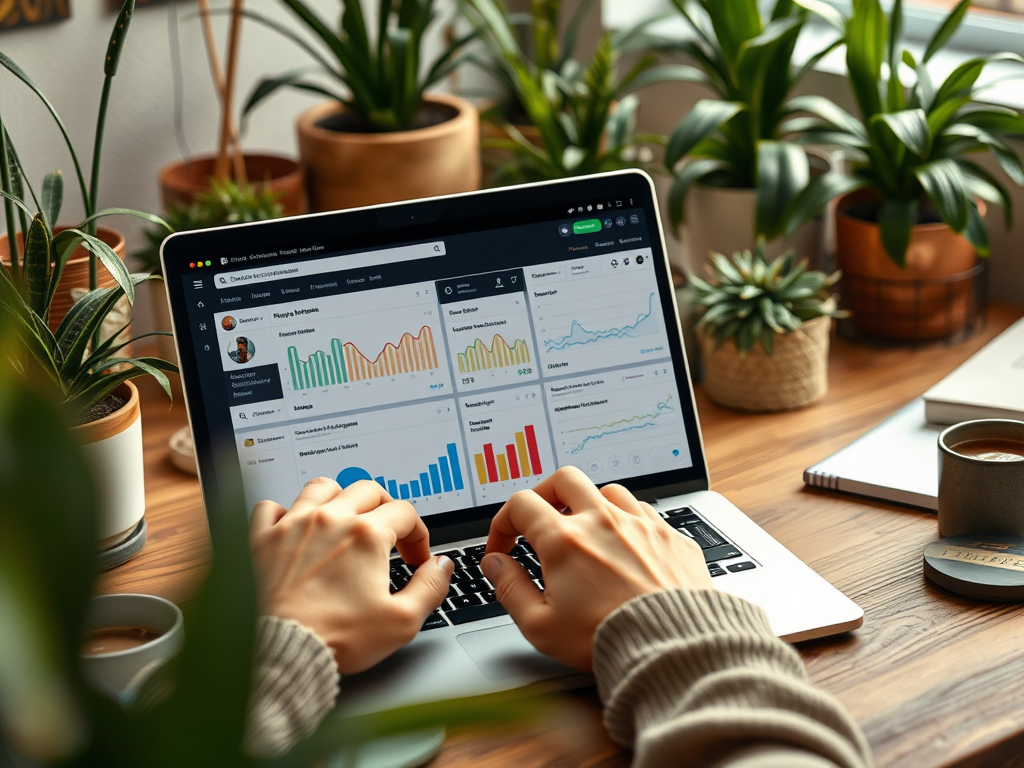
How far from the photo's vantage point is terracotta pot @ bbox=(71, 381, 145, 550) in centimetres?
89

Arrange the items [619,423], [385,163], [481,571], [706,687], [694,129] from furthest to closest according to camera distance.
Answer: [385,163] → [694,129] → [619,423] → [481,571] → [706,687]

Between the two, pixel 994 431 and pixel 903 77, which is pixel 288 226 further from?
pixel 903 77

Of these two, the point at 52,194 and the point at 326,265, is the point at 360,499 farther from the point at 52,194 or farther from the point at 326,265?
the point at 52,194

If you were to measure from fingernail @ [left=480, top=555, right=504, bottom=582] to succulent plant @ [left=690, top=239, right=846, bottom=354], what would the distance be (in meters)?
0.47

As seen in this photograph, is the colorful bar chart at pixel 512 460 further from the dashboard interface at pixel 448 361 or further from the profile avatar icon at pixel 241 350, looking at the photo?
the profile avatar icon at pixel 241 350

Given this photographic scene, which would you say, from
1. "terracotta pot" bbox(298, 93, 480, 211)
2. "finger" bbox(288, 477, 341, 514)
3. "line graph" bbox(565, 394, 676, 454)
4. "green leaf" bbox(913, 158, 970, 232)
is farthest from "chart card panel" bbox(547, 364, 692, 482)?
"terracotta pot" bbox(298, 93, 480, 211)

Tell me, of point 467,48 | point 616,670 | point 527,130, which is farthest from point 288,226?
point 467,48

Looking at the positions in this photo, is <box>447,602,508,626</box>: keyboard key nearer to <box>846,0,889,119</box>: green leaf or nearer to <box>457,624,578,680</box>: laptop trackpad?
<box>457,624,578,680</box>: laptop trackpad

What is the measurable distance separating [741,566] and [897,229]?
56 centimetres

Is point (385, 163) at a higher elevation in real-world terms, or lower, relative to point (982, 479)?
higher

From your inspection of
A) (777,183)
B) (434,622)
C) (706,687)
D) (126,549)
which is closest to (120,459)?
(126,549)

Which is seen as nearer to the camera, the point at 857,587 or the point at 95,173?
the point at 857,587

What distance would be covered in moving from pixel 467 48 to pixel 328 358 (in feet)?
3.59

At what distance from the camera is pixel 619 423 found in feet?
3.11
